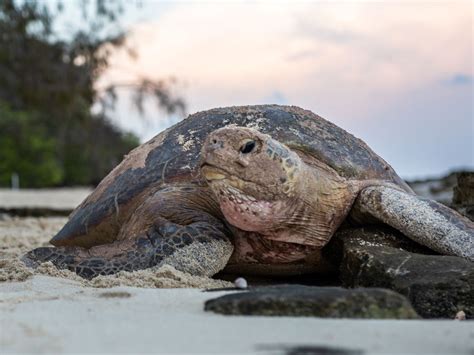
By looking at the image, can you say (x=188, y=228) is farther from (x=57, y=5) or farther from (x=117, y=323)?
(x=57, y=5)

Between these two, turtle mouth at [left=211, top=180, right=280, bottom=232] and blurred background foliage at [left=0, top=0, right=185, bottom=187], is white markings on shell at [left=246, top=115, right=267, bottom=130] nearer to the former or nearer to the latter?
turtle mouth at [left=211, top=180, right=280, bottom=232]

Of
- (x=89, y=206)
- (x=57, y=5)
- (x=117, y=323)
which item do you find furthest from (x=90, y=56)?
(x=117, y=323)

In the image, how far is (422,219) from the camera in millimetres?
3701

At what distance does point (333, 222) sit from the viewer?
3.86 meters

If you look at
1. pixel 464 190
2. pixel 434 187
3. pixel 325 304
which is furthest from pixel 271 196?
pixel 434 187

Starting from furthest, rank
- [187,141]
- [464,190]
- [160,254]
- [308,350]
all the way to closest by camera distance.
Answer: [464,190] → [187,141] → [160,254] → [308,350]

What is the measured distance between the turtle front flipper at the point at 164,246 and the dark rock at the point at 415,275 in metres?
0.63

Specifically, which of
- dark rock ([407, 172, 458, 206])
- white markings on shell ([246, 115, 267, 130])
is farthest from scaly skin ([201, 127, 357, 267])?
dark rock ([407, 172, 458, 206])

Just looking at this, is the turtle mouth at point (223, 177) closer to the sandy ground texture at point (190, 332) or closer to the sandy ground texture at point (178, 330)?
the sandy ground texture at point (178, 330)

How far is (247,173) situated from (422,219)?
955mm

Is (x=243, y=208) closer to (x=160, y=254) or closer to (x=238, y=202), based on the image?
(x=238, y=202)

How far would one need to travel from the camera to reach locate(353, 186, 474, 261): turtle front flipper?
3648 millimetres

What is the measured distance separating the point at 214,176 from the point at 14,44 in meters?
19.6

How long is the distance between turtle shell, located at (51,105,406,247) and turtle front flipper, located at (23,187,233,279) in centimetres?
20
